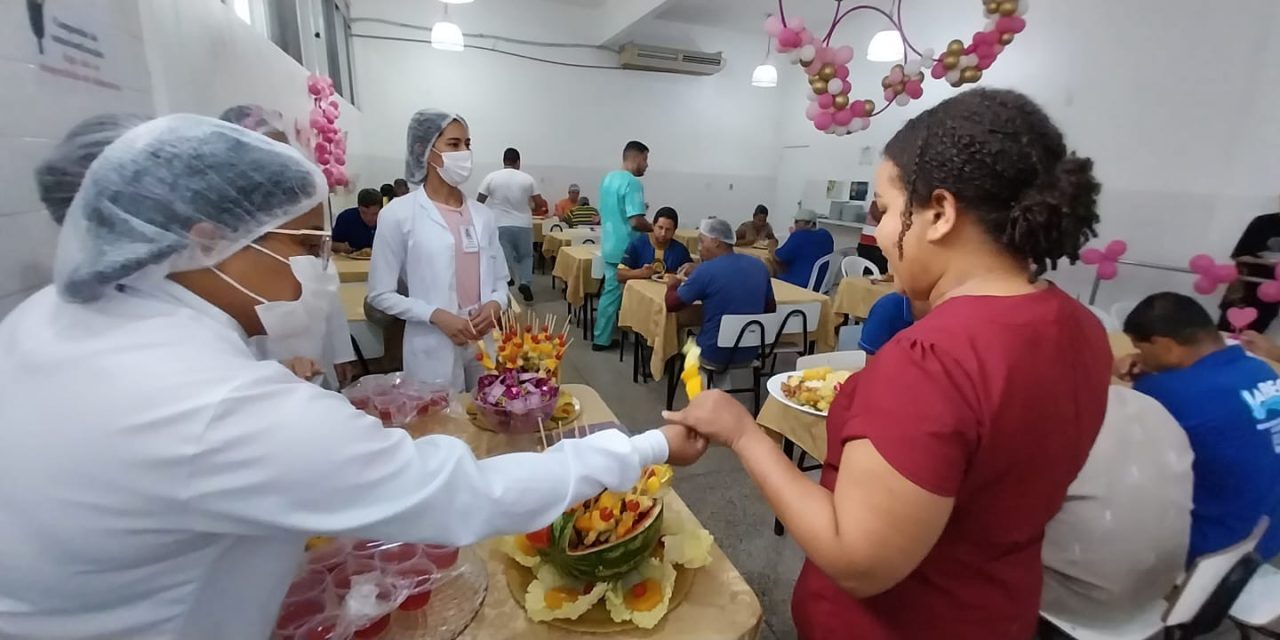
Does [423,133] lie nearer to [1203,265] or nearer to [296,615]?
[296,615]

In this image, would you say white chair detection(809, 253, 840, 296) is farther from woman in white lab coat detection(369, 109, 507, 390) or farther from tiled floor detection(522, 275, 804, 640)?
woman in white lab coat detection(369, 109, 507, 390)

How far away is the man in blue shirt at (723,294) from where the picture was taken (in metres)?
3.23

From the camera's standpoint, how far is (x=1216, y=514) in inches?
59.2

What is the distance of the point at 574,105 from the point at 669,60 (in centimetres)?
151

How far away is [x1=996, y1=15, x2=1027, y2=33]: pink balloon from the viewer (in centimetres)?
346

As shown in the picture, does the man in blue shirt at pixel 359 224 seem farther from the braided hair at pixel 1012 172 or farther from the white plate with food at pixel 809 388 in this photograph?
the braided hair at pixel 1012 172

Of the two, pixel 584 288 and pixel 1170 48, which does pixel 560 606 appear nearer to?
pixel 584 288

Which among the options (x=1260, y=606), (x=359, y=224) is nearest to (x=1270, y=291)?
(x=1260, y=606)

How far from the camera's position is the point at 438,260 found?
2.03 meters

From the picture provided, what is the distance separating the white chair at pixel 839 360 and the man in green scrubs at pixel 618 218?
2.45 metres

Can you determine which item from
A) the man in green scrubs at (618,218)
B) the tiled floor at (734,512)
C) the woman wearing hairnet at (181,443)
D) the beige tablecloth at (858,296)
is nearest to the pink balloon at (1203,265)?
the beige tablecloth at (858,296)

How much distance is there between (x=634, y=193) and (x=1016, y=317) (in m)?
4.10

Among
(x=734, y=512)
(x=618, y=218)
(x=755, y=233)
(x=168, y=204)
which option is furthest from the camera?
(x=755, y=233)

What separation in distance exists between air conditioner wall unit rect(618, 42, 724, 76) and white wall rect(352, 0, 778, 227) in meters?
0.22
